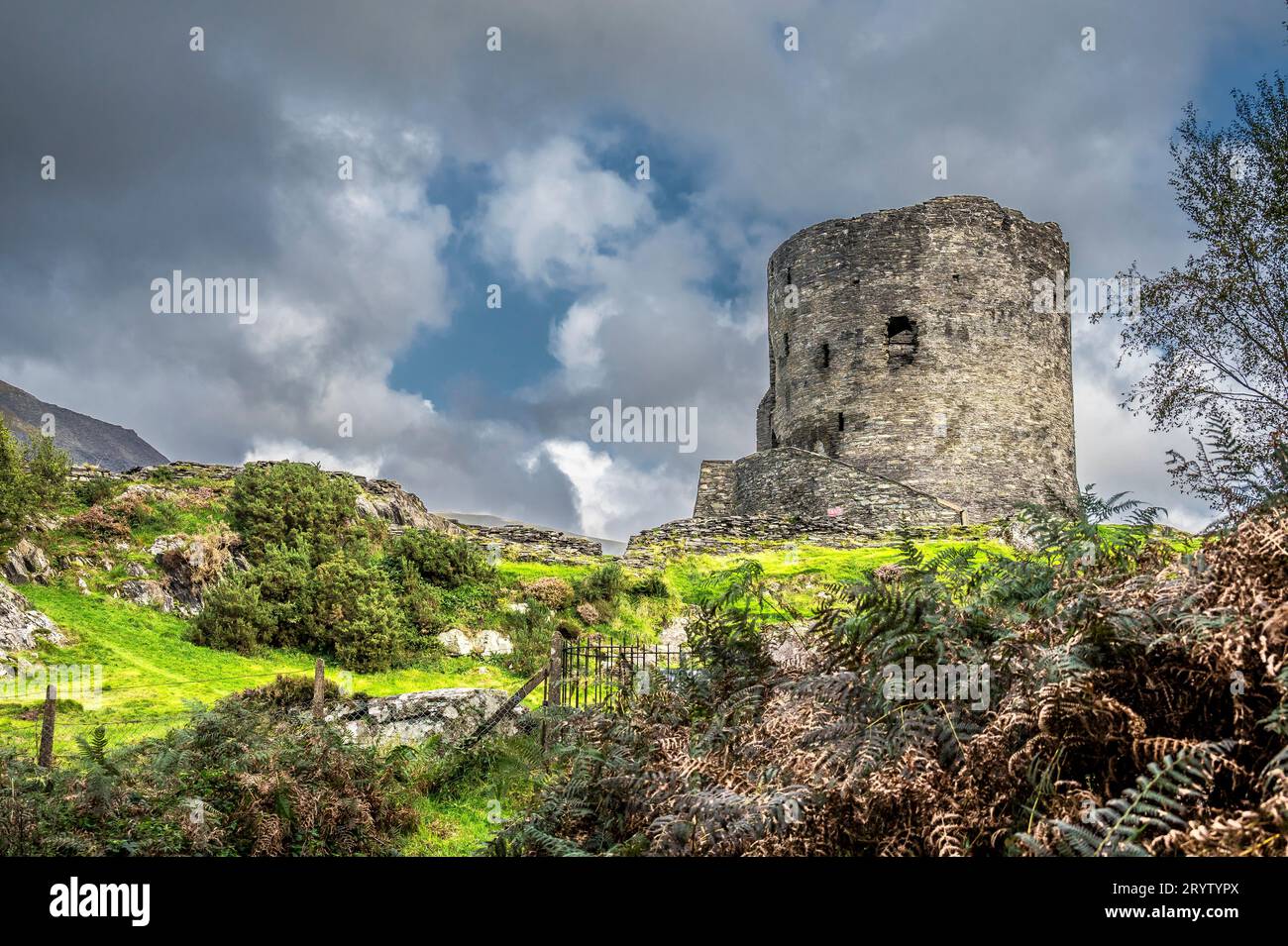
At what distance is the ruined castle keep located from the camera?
28.7 meters

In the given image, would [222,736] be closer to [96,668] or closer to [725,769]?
[725,769]

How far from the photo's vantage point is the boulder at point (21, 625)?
12383mm

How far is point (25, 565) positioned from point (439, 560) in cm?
663

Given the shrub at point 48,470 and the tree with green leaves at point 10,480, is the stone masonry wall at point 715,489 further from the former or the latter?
the tree with green leaves at point 10,480

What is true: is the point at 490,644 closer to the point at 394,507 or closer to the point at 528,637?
the point at 528,637

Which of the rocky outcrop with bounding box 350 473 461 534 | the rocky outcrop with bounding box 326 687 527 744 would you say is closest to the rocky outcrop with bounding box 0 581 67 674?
the rocky outcrop with bounding box 326 687 527 744

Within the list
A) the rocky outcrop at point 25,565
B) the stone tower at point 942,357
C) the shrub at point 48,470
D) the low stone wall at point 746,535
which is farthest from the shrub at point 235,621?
the stone tower at point 942,357

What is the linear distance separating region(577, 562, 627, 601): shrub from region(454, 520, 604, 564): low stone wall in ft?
9.10

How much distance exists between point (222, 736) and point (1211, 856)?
6.72 meters

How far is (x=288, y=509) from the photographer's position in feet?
60.7

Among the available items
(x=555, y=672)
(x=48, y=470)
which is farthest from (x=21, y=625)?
(x=555, y=672)

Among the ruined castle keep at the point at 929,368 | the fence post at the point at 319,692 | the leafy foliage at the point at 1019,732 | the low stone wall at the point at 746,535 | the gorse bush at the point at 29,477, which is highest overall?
the ruined castle keep at the point at 929,368

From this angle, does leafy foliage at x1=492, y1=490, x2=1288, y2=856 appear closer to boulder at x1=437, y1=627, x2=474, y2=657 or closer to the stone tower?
boulder at x1=437, y1=627, x2=474, y2=657

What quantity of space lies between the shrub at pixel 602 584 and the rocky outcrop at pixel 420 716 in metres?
7.14
